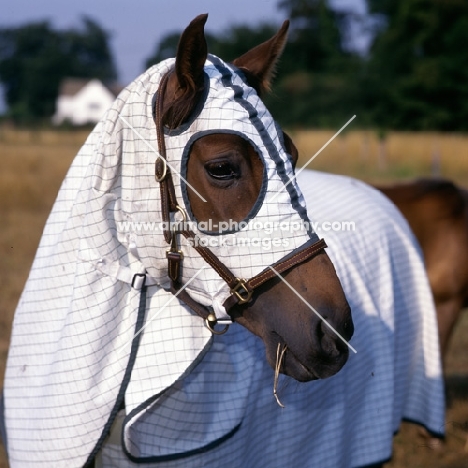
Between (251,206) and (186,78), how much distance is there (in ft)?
1.31

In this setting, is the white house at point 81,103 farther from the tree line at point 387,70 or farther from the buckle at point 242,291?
the buckle at point 242,291

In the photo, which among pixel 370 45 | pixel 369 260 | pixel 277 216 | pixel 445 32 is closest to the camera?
pixel 277 216

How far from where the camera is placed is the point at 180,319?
206 centimetres

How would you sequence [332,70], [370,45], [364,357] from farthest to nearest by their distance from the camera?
[370,45], [332,70], [364,357]

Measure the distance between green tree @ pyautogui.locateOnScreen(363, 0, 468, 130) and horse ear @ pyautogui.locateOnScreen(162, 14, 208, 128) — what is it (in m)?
28.2

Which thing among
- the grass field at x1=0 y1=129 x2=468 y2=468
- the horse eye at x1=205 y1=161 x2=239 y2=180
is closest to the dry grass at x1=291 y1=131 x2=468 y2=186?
the grass field at x1=0 y1=129 x2=468 y2=468

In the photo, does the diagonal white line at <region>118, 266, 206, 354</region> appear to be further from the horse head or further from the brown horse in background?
the brown horse in background

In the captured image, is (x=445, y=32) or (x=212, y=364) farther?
(x=445, y=32)

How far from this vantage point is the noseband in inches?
67.9

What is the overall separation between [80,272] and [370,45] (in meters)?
34.8

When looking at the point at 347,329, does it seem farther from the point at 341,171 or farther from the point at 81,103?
the point at 81,103

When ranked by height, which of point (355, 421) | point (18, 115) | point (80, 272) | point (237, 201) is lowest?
point (355, 421)

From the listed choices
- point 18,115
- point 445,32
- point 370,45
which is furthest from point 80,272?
point 370,45

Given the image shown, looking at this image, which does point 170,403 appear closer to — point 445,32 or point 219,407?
point 219,407
